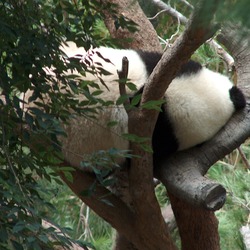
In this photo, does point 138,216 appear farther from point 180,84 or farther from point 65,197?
point 65,197

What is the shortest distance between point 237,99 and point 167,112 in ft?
1.08

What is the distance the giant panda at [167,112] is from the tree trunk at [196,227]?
36 centimetres

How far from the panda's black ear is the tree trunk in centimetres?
50

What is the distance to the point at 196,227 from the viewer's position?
2.63 metres

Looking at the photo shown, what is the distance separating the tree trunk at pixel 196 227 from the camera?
2.59 m

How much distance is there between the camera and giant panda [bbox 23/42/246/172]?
226cm

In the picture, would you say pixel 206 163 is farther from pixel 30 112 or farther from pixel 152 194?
pixel 30 112

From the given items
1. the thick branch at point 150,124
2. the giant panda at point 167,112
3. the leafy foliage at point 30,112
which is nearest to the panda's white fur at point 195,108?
the giant panda at point 167,112

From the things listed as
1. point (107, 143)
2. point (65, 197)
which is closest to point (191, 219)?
point (107, 143)

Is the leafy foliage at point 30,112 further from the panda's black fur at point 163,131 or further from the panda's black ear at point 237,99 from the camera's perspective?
the panda's black ear at point 237,99

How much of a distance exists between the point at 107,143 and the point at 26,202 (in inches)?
38.7

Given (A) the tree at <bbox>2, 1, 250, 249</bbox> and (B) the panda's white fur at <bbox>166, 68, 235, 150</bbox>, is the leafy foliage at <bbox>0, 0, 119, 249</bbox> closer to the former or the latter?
(A) the tree at <bbox>2, 1, 250, 249</bbox>

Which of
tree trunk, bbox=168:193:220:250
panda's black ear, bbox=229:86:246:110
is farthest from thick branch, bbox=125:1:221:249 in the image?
panda's black ear, bbox=229:86:246:110

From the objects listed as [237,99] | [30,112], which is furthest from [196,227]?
[30,112]
